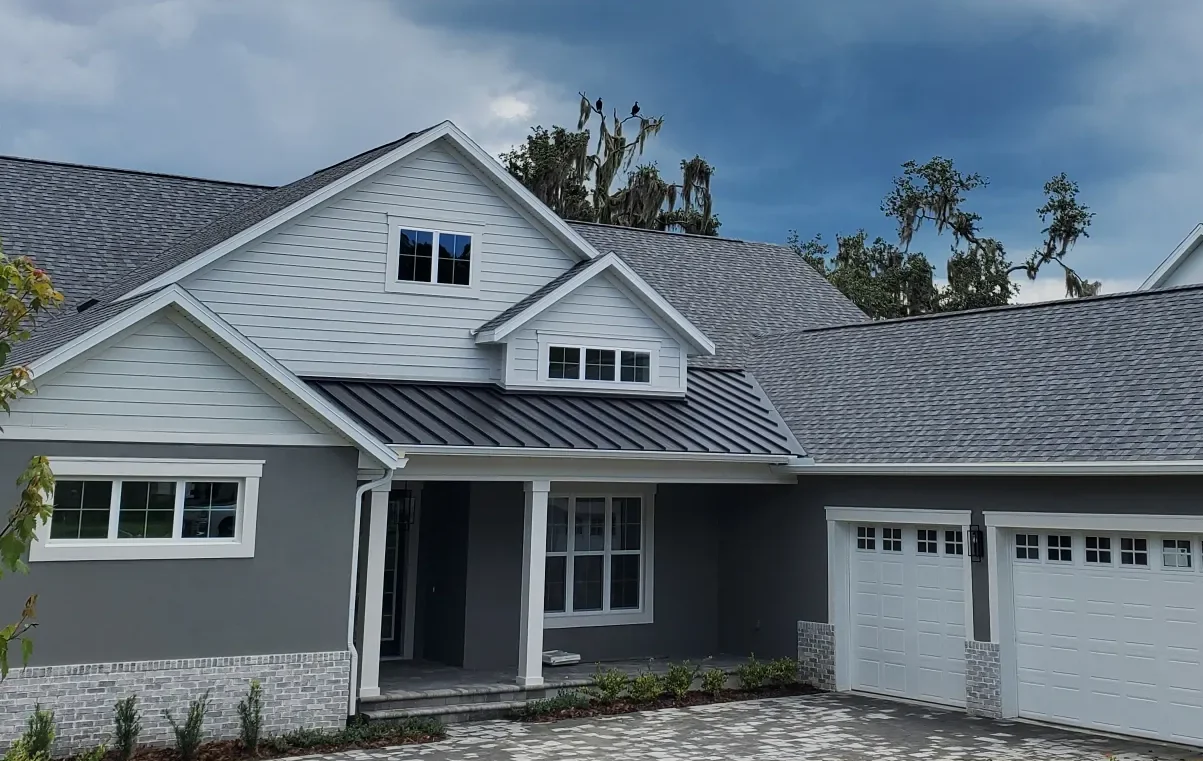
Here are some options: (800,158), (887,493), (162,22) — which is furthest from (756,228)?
(887,493)

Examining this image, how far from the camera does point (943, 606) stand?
12906mm

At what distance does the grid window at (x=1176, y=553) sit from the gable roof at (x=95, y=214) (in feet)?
43.5

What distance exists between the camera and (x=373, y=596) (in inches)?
457

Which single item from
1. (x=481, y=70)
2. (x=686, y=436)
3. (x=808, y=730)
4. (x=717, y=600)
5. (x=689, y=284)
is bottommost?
(x=808, y=730)

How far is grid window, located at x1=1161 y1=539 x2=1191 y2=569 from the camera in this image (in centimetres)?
1088

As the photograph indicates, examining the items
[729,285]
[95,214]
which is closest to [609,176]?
[729,285]

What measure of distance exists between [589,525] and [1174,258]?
1258 centimetres

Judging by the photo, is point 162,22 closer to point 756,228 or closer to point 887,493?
point 887,493

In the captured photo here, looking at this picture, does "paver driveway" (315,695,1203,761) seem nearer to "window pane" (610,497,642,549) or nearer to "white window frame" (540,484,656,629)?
"white window frame" (540,484,656,629)

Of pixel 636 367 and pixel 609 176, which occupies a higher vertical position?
pixel 609 176

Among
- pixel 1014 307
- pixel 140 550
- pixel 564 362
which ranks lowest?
pixel 140 550

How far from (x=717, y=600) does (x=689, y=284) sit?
249 inches

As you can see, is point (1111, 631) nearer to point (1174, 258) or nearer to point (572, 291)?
point (572, 291)

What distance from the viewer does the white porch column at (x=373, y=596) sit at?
11477 mm
